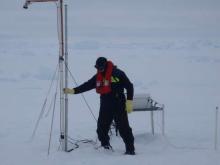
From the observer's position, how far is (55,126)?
8922 mm

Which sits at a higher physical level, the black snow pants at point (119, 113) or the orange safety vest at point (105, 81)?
the orange safety vest at point (105, 81)

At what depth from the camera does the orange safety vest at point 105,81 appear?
19.0ft

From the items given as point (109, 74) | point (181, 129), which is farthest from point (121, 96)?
point (181, 129)

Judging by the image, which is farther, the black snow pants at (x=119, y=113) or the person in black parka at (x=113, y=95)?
the black snow pants at (x=119, y=113)

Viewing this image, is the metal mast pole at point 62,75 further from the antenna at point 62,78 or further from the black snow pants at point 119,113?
the black snow pants at point 119,113

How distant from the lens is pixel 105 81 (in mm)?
5820

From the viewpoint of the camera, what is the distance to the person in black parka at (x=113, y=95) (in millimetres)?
5793

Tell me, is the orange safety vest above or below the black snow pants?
above

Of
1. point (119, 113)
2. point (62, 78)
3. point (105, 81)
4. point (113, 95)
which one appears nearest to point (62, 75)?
point (62, 78)

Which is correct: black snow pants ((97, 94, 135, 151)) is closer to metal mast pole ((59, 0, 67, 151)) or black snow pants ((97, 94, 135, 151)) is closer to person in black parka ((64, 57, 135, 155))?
person in black parka ((64, 57, 135, 155))

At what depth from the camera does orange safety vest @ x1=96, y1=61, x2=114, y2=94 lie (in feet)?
19.0

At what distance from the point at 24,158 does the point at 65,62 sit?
123 centimetres

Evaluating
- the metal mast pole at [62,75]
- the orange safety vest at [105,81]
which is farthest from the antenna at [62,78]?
the orange safety vest at [105,81]

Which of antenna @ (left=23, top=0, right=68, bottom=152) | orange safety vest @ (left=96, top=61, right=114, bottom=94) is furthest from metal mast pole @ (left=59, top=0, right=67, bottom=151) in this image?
orange safety vest @ (left=96, top=61, right=114, bottom=94)
